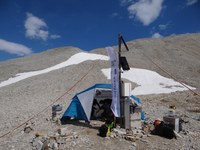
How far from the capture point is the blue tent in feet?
44.0

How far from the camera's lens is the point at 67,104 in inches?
810

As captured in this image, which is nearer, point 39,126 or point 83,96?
point 39,126

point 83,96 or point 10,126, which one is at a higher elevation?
point 83,96

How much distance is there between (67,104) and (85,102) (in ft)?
23.9

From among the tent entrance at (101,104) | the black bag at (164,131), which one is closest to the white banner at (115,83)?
the black bag at (164,131)

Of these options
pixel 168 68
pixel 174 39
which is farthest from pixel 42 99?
pixel 174 39

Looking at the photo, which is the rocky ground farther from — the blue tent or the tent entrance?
the tent entrance

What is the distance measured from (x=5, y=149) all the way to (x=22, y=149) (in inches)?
28.2

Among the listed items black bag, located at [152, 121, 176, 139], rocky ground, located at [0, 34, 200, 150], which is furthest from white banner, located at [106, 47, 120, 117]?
black bag, located at [152, 121, 176, 139]

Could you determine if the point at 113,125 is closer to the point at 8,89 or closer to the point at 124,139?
the point at 124,139

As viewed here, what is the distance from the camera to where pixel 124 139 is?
34.1ft

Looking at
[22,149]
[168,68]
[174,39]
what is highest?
[174,39]

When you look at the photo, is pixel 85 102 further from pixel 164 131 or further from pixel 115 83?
pixel 164 131

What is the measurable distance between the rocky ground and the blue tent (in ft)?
2.00
